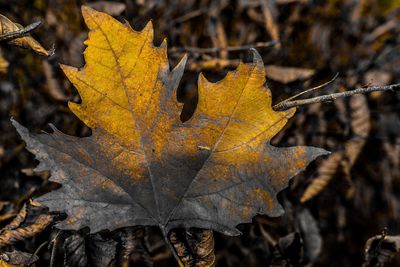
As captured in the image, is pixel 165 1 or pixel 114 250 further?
pixel 165 1

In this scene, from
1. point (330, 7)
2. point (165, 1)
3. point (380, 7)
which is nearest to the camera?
point (165, 1)

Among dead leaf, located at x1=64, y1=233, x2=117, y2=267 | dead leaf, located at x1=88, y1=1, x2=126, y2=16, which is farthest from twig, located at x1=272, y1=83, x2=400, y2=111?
dead leaf, located at x1=88, y1=1, x2=126, y2=16

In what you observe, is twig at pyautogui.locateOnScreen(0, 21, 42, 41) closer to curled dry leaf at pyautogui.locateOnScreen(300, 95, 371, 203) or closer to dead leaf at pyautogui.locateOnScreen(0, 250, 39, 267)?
dead leaf at pyautogui.locateOnScreen(0, 250, 39, 267)

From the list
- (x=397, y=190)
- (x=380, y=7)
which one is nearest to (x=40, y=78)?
(x=397, y=190)

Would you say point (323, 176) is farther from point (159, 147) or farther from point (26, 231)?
point (26, 231)

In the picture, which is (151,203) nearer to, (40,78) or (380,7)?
(40,78)

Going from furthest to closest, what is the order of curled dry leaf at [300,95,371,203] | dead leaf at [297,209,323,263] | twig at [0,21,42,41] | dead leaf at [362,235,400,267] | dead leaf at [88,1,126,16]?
dead leaf at [88,1,126,16] → curled dry leaf at [300,95,371,203] → dead leaf at [297,209,323,263] → dead leaf at [362,235,400,267] → twig at [0,21,42,41]

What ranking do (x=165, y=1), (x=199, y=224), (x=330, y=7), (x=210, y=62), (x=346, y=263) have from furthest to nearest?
(x=330, y=7)
(x=165, y=1)
(x=346, y=263)
(x=210, y=62)
(x=199, y=224)

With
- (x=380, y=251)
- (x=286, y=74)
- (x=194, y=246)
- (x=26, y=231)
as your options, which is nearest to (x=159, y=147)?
(x=194, y=246)
